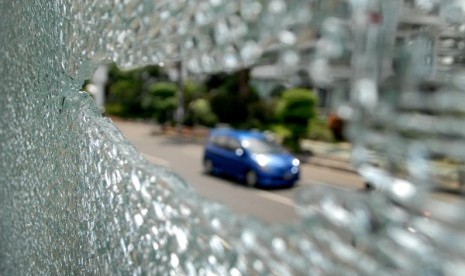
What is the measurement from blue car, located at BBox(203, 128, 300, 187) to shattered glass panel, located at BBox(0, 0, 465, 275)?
3.3 inches

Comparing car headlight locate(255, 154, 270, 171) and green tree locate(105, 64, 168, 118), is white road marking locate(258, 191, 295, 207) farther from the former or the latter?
green tree locate(105, 64, 168, 118)

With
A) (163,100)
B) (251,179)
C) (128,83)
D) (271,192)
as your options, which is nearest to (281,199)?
(271,192)

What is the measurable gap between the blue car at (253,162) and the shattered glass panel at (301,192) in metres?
0.08

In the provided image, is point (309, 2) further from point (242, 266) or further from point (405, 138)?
point (242, 266)

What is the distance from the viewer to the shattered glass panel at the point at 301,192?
0.32 metres

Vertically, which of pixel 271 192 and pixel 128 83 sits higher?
pixel 128 83

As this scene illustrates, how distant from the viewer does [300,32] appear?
41cm

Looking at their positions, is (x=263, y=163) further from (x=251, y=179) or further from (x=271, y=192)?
(x=271, y=192)

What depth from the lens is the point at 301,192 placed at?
0.41 metres

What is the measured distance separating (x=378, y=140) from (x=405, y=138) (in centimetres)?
2

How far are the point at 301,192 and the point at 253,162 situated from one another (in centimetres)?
53

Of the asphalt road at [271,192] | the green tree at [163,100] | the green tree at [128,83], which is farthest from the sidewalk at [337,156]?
the green tree at [163,100]

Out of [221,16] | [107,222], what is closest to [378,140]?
[221,16]

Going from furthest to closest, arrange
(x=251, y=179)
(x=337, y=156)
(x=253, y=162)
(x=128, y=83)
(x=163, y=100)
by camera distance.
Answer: (x=128, y=83) → (x=163, y=100) → (x=253, y=162) → (x=251, y=179) → (x=337, y=156)
